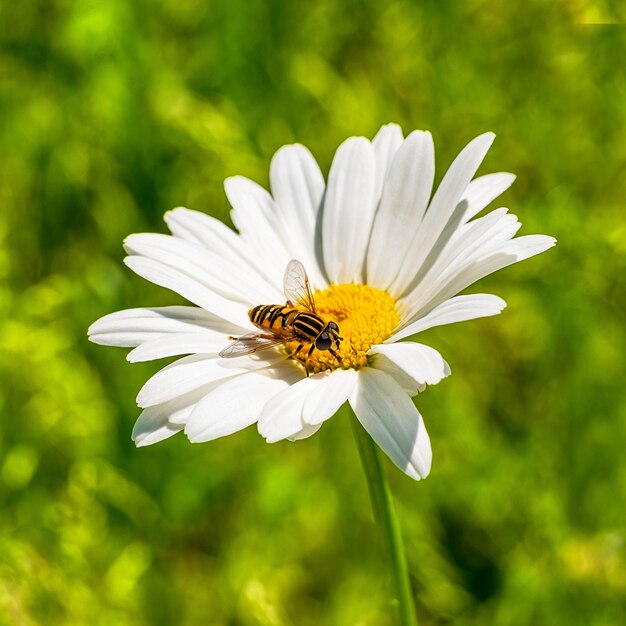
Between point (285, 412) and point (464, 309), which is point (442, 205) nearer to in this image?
point (464, 309)

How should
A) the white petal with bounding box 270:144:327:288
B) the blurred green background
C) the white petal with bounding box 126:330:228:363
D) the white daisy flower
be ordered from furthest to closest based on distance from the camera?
1. the blurred green background
2. the white petal with bounding box 270:144:327:288
3. the white petal with bounding box 126:330:228:363
4. the white daisy flower

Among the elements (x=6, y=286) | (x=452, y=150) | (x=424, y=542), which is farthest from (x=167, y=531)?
(x=452, y=150)

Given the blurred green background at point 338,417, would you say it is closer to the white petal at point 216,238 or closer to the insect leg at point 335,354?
the insect leg at point 335,354

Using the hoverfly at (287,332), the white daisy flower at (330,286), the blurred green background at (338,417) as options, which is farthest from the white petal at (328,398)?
the blurred green background at (338,417)

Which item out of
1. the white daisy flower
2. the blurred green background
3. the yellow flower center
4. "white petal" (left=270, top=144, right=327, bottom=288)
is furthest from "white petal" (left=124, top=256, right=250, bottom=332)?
the blurred green background

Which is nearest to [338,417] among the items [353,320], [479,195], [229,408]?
[353,320]

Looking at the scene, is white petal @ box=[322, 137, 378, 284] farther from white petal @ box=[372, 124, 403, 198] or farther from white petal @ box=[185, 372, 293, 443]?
white petal @ box=[185, 372, 293, 443]
